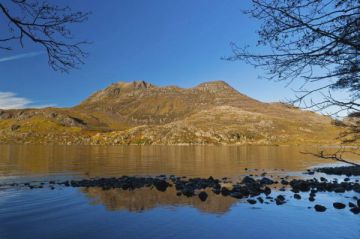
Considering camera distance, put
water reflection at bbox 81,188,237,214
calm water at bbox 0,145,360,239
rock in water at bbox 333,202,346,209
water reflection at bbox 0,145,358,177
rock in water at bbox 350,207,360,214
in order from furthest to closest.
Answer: water reflection at bbox 0,145,358,177, water reflection at bbox 81,188,237,214, rock in water at bbox 333,202,346,209, rock in water at bbox 350,207,360,214, calm water at bbox 0,145,360,239

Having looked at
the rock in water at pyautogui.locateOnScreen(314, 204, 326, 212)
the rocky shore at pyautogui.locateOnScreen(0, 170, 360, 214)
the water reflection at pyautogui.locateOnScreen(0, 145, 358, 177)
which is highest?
the water reflection at pyautogui.locateOnScreen(0, 145, 358, 177)

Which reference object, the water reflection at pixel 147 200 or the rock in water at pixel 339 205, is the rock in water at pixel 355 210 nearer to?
the rock in water at pixel 339 205

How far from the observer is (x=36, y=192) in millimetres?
43438

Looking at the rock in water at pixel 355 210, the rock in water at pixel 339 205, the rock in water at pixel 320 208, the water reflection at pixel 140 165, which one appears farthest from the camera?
the water reflection at pixel 140 165

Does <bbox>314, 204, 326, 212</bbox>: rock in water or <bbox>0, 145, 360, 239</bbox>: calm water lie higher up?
<bbox>314, 204, 326, 212</bbox>: rock in water

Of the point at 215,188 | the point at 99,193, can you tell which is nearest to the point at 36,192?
the point at 99,193

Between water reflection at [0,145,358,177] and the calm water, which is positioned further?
water reflection at [0,145,358,177]

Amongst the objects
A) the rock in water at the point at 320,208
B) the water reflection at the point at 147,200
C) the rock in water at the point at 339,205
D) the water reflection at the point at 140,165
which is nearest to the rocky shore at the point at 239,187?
the rock in water at the point at 339,205

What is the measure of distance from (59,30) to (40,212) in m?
26.6

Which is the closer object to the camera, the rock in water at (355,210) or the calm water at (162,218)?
the calm water at (162,218)

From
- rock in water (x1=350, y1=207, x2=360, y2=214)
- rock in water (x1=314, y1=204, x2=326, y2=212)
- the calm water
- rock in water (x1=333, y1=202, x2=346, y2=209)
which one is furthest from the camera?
rock in water (x1=333, y1=202, x2=346, y2=209)

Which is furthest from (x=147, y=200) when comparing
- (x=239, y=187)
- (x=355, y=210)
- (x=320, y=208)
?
(x=355, y=210)

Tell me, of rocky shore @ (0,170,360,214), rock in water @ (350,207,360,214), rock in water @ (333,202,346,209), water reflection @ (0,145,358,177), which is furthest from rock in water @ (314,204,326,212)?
water reflection @ (0,145,358,177)

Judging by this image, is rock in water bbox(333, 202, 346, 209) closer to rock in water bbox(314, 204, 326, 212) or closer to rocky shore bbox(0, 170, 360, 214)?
rocky shore bbox(0, 170, 360, 214)
